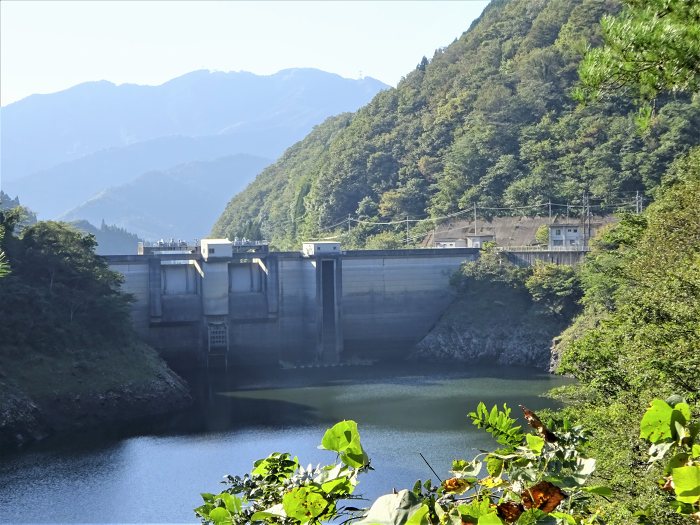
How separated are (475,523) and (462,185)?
182ft

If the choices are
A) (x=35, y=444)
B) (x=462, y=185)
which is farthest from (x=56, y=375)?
(x=462, y=185)

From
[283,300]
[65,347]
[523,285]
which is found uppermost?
[523,285]

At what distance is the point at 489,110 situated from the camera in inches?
2395

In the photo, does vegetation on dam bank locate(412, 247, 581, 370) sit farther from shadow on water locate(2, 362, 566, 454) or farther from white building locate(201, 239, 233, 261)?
white building locate(201, 239, 233, 261)

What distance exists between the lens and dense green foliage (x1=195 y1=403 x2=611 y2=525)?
2820 mm

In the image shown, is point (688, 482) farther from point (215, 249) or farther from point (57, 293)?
point (215, 249)

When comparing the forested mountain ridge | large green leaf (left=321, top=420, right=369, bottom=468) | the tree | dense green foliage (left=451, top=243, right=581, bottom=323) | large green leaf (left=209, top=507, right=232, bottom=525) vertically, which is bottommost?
dense green foliage (left=451, top=243, right=581, bottom=323)

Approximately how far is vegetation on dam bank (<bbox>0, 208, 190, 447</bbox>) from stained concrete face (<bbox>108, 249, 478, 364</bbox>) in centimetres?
354

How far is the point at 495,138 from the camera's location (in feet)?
190

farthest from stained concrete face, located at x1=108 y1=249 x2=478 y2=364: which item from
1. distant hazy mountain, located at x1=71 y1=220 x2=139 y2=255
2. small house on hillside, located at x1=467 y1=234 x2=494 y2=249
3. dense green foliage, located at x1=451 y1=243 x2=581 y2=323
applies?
distant hazy mountain, located at x1=71 y1=220 x2=139 y2=255

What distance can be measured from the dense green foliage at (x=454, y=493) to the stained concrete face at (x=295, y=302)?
39.4 metres

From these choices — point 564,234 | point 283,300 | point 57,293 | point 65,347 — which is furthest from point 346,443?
point 564,234

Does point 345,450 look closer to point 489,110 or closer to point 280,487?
point 280,487

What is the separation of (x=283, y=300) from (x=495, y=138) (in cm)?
1900
